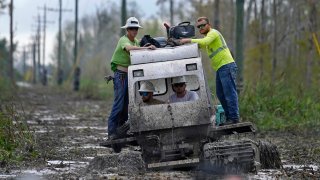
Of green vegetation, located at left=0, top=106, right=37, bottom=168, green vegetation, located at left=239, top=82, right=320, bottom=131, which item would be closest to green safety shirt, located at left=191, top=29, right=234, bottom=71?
green vegetation, located at left=0, top=106, right=37, bottom=168

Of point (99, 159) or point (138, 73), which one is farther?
point (138, 73)

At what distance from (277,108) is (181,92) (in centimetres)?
1009

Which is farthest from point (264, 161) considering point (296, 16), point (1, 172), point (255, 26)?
point (296, 16)

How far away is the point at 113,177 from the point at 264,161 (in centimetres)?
288

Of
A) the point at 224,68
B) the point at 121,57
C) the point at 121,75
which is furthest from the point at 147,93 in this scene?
the point at 224,68

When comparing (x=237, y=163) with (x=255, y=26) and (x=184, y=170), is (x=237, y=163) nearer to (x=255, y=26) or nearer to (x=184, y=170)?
(x=184, y=170)

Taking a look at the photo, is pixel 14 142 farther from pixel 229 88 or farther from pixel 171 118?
pixel 229 88

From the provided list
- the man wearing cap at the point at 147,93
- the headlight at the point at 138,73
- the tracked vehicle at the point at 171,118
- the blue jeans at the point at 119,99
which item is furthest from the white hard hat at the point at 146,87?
the blue jeans at the point at 119,99

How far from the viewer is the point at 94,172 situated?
1068 cm

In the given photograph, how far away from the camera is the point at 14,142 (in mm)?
13375

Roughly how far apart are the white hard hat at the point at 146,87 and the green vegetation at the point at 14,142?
249 cm

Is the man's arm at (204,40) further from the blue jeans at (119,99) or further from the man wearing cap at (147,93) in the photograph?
the blue jeans at (119,99)

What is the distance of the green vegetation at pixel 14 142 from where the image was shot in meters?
12.5

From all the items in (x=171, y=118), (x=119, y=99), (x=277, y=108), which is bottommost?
(x=277, y=108)
